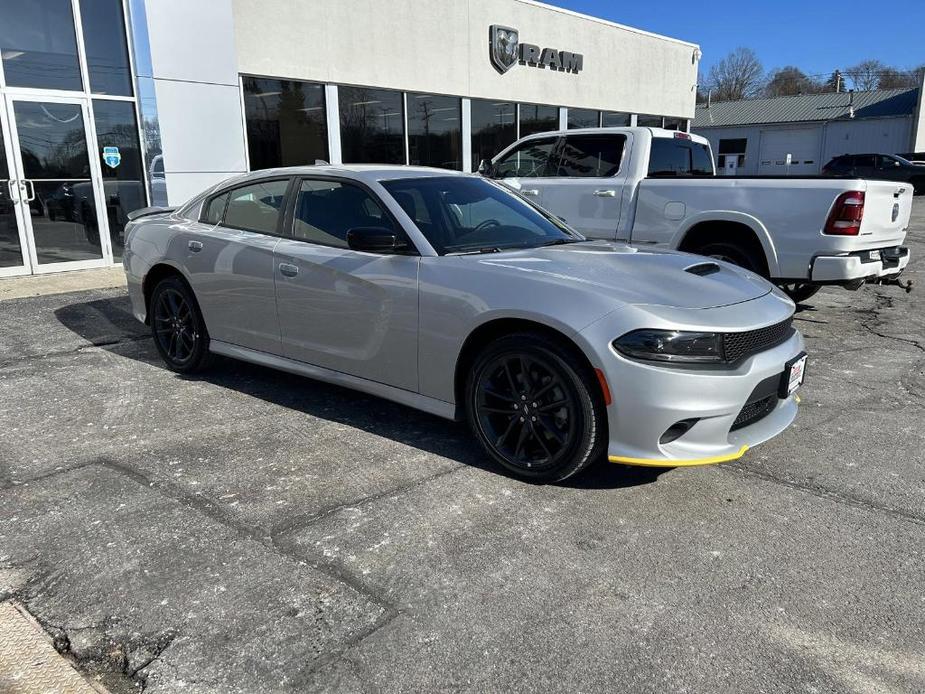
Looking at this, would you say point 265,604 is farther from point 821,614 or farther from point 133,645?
point 821,614

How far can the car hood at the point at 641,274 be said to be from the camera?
3500 millimetres

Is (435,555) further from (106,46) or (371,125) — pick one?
(371,125)

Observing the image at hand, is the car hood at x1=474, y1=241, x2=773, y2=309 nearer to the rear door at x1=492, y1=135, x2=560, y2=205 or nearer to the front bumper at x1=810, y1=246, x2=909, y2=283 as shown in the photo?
the front bumper at x1=810, y1=246, x2=909, y2=283

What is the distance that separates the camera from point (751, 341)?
3500 millimetres

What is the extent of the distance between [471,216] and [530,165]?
435 cm

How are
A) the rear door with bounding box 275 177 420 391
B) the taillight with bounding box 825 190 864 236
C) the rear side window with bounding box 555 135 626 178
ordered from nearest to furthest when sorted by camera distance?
1. the rear door with bounding box 275 177 420 391
2. the taillight with bounding box 825 190 864 236
3. the rear side window with bounding box 555 135 626 178

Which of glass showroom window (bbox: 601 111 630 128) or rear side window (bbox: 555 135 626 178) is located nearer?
rear side window (bbox: 555 135 626 178)

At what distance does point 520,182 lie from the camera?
8477 millimetres

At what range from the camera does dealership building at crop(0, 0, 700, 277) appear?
992 cm

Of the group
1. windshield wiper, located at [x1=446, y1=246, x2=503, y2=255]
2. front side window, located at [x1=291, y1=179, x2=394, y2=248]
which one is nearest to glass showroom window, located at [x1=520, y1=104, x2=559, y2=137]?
front side window, located at [x1=291, y1=179, x2=394, y2=248]

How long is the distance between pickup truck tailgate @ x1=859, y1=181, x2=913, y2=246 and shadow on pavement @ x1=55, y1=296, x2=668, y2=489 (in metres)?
3.89

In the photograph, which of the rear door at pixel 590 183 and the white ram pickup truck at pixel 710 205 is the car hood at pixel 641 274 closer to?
the white ram pickup truck at pixel 710 205

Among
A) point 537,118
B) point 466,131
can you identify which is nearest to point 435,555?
point 466,131

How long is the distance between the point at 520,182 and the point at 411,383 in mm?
4948
